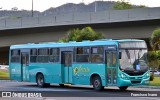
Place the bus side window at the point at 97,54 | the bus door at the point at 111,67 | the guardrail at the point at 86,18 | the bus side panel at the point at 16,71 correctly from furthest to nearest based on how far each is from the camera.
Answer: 1. the guardrail at the point at 86,18
2. the bus side panel at the point at 16,71
3. the bus side window at the point at 97,54
4. the bus door at the point at 111,67

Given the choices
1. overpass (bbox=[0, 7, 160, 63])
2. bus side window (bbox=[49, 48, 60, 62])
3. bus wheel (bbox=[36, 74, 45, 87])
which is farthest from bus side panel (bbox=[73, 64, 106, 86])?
overpass (bbox=[0, 7, 160, 63])

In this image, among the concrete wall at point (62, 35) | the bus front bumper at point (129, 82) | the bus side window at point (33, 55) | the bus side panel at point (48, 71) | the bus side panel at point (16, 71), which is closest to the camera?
the bus front bumper at point (129, 82)

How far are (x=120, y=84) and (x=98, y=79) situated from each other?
1897 millimetres

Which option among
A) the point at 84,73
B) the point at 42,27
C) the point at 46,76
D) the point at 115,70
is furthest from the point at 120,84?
the point at 42,27

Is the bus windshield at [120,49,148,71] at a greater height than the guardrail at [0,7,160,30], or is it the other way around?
the guardrail at [0,7,160,30]

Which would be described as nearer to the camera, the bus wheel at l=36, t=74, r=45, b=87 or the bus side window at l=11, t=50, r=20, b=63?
the bus wheel at l=36, t=74, r=45, b=87

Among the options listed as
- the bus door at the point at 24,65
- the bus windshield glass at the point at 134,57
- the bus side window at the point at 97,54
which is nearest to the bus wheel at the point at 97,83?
the bus side window at the point at 97,54

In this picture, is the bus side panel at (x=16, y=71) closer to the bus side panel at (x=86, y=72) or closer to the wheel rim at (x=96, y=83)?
the bus side panel at (x=86, y=72)

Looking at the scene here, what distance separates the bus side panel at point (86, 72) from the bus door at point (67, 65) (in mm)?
550

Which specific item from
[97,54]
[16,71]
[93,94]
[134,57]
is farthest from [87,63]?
[16,71]

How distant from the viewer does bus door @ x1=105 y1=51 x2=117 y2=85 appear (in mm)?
25125

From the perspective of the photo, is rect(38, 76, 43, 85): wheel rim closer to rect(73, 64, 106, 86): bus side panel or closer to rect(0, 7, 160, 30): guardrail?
rect(73, 64, 106, 86): bus side panel

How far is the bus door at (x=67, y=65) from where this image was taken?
2854 centimetres

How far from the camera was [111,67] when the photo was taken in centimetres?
2539
